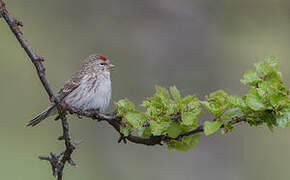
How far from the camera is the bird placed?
223 inches

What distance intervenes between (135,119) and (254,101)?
2.35 ft

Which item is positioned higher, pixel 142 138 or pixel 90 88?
pixel 90 88

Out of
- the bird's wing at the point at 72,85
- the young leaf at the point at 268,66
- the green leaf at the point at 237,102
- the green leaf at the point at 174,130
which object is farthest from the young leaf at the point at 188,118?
the bird's wing at the point at 72,85

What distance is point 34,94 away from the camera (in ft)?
33.4

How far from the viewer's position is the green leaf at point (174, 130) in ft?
10.2

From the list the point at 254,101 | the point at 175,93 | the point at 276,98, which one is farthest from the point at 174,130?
the point at 276,98

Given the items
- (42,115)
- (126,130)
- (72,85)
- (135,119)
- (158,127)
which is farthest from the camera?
(72,85)

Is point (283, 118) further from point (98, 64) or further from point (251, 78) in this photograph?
point (98, 64)

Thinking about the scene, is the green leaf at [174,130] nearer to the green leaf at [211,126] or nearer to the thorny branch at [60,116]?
the thorny branch at [60,116]

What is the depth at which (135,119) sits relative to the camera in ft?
10.4

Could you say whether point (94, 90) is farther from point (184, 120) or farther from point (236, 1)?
point (236, 1)

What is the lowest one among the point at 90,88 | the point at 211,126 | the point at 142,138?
the point at 211,126

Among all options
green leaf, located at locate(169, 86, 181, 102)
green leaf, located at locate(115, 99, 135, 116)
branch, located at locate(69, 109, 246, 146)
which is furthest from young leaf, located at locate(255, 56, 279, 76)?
green leaf, located at locate(115, 99, 135, 116)

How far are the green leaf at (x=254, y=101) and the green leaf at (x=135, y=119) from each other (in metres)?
0.65
